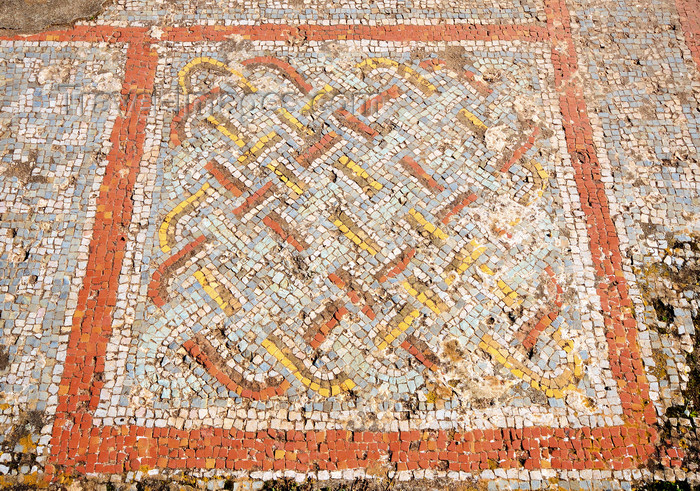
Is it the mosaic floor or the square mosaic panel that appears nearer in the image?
the mosaic floor

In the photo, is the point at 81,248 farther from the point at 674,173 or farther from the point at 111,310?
the point at 674,173

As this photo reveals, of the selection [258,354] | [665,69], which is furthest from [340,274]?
[665,69]

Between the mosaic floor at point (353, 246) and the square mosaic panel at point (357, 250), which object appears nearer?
the mosaic floor at point (353, 246)
